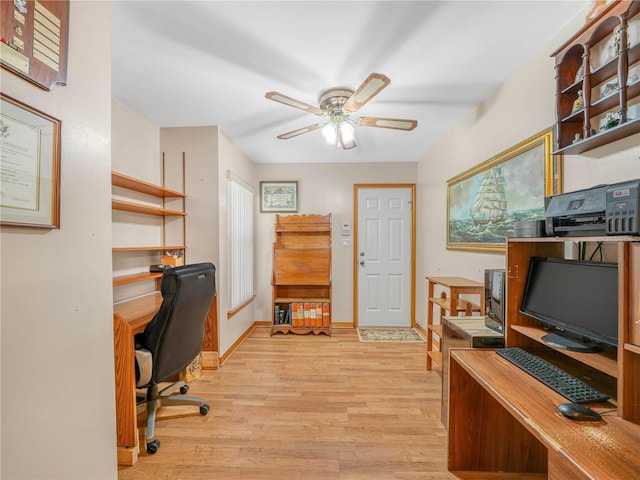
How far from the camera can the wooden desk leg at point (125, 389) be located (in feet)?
5.21

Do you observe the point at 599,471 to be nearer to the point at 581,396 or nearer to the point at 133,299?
the point at 581,396

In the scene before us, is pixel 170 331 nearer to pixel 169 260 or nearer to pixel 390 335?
pixel 169 260

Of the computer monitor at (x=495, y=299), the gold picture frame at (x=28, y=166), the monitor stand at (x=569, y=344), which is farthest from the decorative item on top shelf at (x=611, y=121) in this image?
the gold picture frame at (x=28, y=166)

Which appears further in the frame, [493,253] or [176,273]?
[493,253]

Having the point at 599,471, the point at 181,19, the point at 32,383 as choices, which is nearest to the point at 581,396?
the point at 599,471

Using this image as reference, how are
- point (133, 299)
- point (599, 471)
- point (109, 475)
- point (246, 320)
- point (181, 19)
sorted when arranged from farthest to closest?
point (246, 320) → point (133, 299) → point (181, 19) → point (109, 475) → point (599, 471)

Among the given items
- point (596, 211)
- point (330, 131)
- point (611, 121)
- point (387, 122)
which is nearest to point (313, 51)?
point (330, 131)

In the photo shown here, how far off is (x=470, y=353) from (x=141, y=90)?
9.63ft

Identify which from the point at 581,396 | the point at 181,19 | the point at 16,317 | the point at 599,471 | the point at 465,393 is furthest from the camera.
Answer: the point at 465,393

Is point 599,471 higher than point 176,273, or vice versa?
point 176,273

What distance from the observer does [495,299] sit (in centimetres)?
161

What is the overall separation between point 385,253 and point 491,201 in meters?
1.91

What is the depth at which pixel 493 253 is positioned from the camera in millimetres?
2084

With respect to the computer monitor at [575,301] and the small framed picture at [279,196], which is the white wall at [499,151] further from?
the small framed picture at [279,196]
